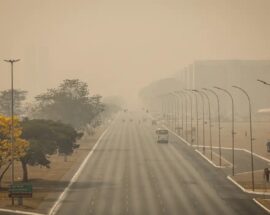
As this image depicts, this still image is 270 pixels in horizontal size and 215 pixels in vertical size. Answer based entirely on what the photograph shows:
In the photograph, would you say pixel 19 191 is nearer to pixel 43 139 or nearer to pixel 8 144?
pixel 8 144

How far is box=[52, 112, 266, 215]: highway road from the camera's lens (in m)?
67.6

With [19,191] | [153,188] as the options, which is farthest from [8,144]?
[153,188]

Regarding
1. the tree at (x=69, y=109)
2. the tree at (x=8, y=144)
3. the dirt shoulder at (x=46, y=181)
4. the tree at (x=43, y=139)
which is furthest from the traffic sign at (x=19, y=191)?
the tree at (x=69, y=109)

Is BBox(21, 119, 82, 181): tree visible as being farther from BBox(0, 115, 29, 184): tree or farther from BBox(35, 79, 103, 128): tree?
BBox(35, 79, 103, 128): tree

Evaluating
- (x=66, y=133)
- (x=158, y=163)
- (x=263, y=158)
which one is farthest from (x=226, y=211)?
(x=263, y=158)

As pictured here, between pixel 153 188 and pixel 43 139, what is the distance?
18879mm

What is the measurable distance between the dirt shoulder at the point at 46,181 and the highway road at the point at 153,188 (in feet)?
6.34

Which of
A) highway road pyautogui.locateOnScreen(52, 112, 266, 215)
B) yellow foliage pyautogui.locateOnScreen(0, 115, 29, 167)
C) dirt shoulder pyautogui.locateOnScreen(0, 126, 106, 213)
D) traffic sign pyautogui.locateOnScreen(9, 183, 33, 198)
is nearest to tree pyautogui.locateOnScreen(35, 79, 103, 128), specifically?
dirt shoulder pyautogui.locateOnScreen(0, 126, 106, 213)

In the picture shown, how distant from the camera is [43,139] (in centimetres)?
9300

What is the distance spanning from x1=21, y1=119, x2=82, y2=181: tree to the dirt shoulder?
229 cm

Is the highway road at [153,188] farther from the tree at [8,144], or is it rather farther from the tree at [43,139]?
the tree at [8,144]

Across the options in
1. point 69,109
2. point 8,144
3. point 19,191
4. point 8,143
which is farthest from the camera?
point 69,109

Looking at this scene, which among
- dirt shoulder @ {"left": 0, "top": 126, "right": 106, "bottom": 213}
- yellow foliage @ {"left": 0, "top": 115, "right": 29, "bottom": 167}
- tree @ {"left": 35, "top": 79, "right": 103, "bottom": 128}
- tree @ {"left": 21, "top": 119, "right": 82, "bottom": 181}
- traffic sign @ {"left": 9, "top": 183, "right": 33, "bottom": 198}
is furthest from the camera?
tree @ {"left": 35, "top": 79, "right": 103, "bottom": 128}

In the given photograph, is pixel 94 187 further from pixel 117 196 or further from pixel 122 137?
pixel 122 137
